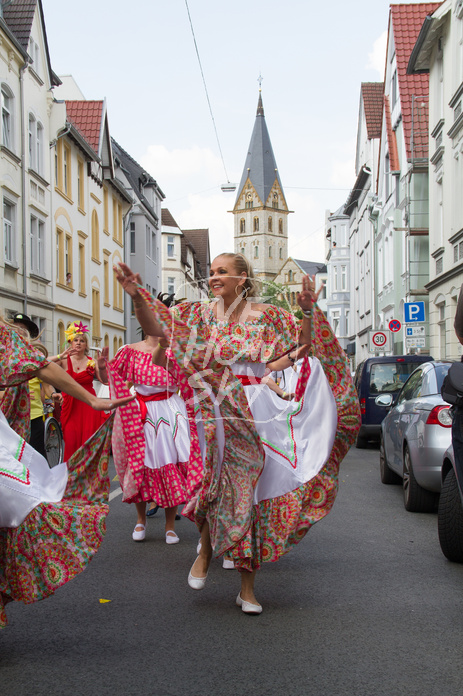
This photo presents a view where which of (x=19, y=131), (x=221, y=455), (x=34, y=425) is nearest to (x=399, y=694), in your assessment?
(x=221, y=455)

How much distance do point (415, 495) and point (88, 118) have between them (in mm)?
29724

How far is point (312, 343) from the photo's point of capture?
477 centimetres

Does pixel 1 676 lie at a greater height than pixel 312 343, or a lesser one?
lesser

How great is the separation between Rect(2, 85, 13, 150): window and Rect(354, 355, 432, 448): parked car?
1209cm

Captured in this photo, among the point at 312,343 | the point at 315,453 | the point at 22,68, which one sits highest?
the point at 22,68

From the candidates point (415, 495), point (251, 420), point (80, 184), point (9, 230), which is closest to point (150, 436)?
point (251, 420)

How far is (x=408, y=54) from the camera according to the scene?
31.3 metres

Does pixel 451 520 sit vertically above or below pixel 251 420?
below

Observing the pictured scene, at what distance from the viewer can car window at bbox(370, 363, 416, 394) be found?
15273mm

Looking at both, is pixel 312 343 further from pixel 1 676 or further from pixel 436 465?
pixel 436 465

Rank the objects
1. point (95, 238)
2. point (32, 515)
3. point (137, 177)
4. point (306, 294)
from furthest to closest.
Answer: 1. point (137, 177)
2. point (95, 238)
3. point (306, 294)
4. point (32, 515)

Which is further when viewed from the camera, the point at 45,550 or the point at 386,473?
the point at 386,473

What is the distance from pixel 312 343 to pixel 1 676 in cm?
241

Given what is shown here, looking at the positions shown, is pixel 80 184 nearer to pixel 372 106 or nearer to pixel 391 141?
pixel 391 141
